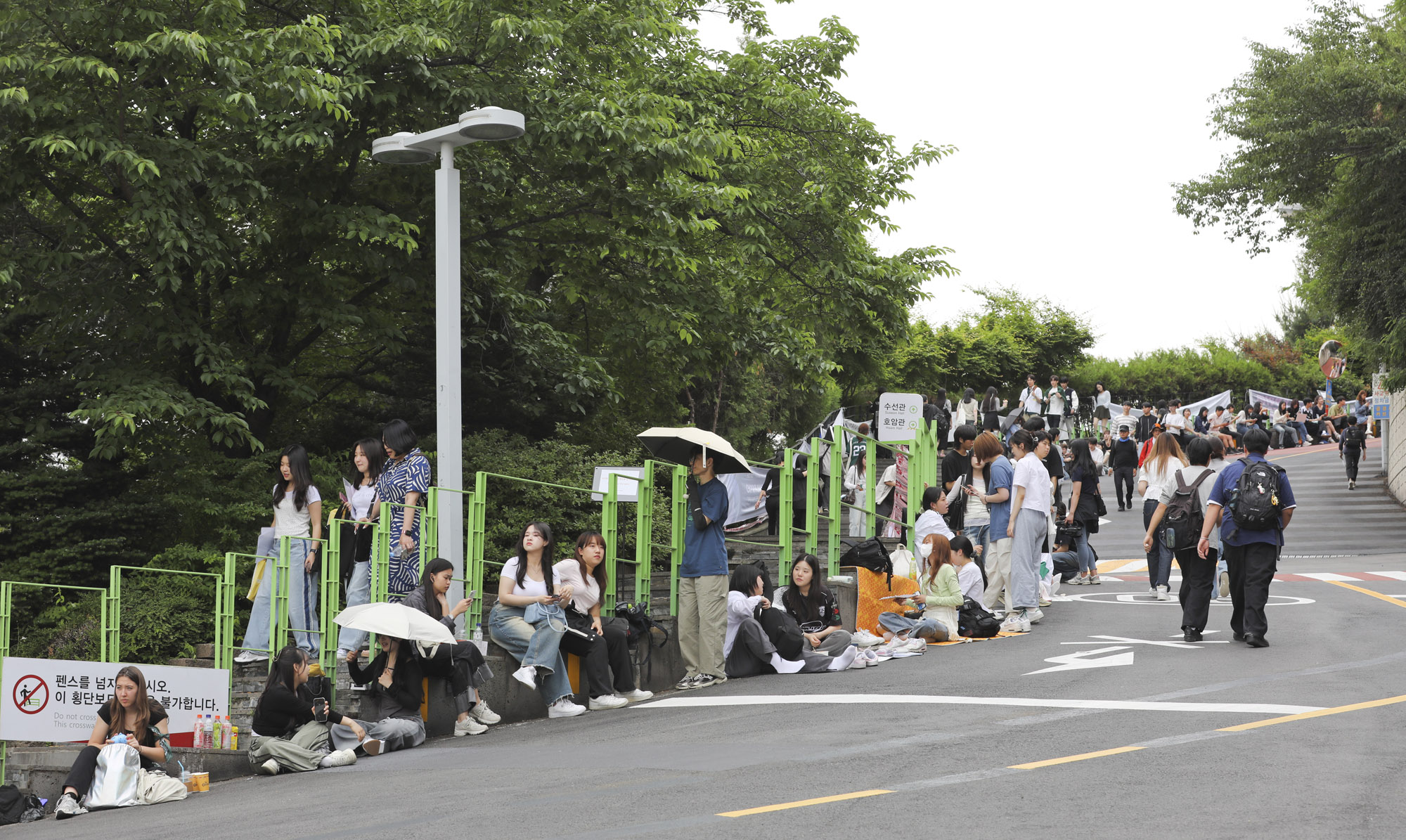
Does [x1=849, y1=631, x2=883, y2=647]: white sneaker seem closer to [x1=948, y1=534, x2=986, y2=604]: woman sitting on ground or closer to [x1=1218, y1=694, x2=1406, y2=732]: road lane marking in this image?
[x1=948, y1=534, x2=986, y2=604]: woman sitting on ground

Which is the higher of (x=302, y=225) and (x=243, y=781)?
(x=302, y=225)

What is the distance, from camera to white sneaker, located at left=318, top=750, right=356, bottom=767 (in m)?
9.34

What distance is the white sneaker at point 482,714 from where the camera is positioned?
34.2 feet

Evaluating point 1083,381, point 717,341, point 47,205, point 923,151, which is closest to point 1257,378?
point 1083,381

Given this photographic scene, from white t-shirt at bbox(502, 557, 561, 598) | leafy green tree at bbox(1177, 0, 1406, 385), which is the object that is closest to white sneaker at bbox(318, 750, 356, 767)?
white t-shirt at bbox(502, 557, 561, 598)

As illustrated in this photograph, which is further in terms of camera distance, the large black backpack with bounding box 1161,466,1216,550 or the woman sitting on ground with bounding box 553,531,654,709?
the large black backpack with bounding box 1161,466,1216,550

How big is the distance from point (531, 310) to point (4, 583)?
399 inches

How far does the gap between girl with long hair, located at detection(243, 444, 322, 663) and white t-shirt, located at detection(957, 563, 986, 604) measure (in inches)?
248

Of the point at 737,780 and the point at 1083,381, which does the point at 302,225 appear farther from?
the point at 1083,381

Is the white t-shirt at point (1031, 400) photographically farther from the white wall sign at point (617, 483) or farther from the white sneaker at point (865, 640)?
the white sneaker at point (865, 640)

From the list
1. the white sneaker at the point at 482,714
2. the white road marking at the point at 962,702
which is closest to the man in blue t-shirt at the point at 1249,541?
the white road marking at the point at 962,702

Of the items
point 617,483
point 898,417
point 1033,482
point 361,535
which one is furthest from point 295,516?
point 898,417

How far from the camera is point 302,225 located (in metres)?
14.9

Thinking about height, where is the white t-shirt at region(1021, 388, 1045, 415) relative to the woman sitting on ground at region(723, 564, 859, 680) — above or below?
above
